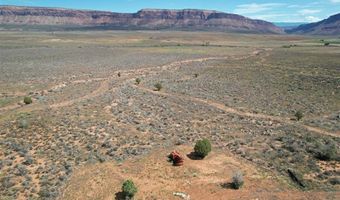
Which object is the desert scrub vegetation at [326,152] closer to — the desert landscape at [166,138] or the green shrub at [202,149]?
the desert landscape at [166,138]

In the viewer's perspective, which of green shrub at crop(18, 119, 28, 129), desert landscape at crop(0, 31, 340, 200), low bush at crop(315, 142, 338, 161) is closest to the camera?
desert landscape at crop(0, 31, 340, 200)

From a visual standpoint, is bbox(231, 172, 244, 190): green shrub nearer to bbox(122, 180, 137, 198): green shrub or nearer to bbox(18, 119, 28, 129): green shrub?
bbox(122, 180, 137, 198): green shrub

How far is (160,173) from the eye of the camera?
19266 mm

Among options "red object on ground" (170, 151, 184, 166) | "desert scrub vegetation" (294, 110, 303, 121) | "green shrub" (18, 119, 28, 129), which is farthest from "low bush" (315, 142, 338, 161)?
"green shrub" (18, 119, 28, 129)

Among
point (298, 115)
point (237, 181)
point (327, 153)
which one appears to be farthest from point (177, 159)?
point (298, 115)

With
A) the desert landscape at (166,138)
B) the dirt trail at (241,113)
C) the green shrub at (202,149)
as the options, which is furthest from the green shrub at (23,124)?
the dirt trail at (241,113)

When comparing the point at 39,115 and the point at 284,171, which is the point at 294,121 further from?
the point at 39,115

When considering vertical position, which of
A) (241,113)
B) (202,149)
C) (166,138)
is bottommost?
(166,138)

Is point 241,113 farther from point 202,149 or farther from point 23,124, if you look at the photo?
point 23,124

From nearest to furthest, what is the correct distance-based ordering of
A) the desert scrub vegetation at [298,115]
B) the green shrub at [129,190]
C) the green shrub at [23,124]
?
1. the green shrub at [129,190]
2. the green shrub at [23,124]
3. the desert scrub vegetation at [298,115]

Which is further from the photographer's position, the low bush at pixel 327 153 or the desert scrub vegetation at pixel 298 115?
the desert scrub vegetation at pixel 298 115

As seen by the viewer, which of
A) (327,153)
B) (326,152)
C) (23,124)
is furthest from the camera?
(23,124)

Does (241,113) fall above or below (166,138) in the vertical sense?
above

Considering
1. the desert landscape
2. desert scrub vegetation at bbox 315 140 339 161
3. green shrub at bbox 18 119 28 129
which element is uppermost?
desert scrub vegetation at bbox 315 140 339 161
